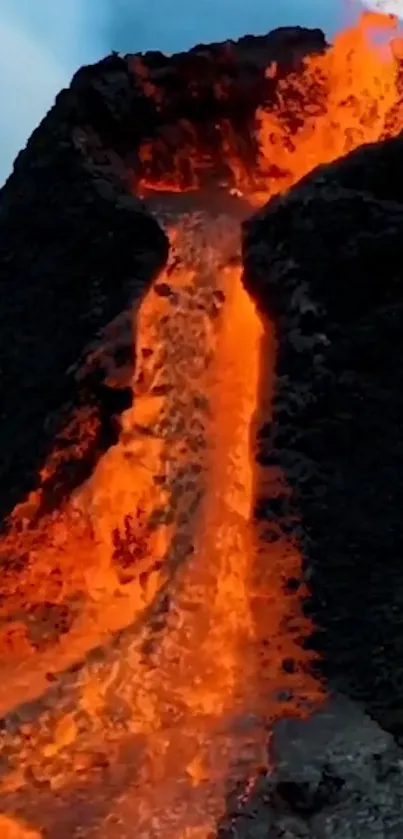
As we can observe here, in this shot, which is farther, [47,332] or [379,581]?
[47,332]

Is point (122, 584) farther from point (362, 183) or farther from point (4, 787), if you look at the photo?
point (362, 183)

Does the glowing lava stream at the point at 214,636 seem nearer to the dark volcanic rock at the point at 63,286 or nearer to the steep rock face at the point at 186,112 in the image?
the dark volcanic rock at the point at 63,286

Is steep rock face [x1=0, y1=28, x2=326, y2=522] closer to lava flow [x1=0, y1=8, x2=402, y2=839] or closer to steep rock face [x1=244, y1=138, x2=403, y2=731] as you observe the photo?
lava flow [x1=0, y1=8, x2=402, y2=839]

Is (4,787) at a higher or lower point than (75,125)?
lower

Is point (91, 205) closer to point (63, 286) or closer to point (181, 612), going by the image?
point (63, 286)

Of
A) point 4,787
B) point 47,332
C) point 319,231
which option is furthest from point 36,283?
point 4,787

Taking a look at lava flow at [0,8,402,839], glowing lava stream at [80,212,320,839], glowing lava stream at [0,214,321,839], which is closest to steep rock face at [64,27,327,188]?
lava flow at [0,8,402,839]

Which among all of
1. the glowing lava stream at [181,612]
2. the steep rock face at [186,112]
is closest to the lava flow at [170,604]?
the glowing lava stream at [181,612]
